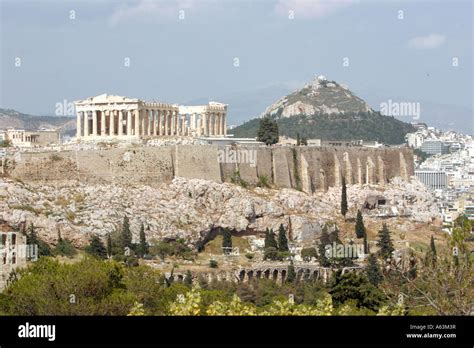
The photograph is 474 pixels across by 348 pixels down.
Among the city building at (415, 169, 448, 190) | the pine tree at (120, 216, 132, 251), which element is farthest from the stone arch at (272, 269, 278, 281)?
the city building at (415, 169, 448, 190)

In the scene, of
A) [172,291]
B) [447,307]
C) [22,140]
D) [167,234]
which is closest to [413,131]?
[22,140]

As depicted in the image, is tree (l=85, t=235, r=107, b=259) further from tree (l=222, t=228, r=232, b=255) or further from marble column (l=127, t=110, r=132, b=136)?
marble column (l=127, t=110, r=132, b=136)

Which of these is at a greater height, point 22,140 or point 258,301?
point 22,140

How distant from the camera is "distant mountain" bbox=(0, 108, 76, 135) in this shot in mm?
108688

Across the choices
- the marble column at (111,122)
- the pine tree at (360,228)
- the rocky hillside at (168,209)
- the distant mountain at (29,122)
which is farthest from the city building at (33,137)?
the distant mountain at (29,122)

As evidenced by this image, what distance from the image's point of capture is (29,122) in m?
127

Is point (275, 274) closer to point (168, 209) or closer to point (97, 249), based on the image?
point (168, 209)

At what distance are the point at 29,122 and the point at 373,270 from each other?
75.7 m

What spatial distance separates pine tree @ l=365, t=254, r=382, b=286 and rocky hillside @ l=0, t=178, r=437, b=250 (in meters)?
7.58

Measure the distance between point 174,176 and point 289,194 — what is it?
292 inches

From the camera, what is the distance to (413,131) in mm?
182500
